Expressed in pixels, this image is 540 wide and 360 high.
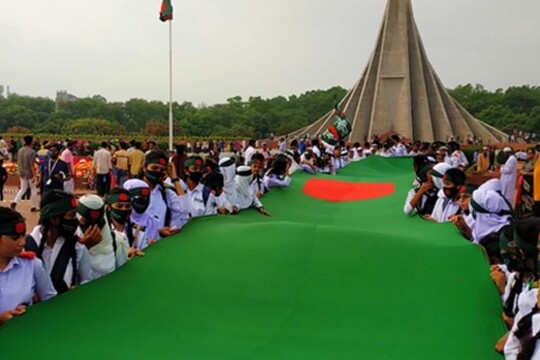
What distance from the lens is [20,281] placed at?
3.11 m

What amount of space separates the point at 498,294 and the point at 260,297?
162 centimetres

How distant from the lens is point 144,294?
148 inches

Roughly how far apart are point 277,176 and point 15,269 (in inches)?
281

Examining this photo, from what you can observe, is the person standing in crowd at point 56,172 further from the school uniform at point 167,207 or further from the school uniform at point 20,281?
the school uniform at point 20,281

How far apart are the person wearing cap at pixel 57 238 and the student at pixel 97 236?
0.18 m

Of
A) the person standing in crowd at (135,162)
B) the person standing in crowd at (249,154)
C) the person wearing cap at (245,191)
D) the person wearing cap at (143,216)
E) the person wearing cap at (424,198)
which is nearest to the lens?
the person wearing cap at (143,216)

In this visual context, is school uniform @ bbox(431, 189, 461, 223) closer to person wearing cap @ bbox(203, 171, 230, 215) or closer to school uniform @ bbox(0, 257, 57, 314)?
person wearing cap @ bbox(203, 171, 230, 215)

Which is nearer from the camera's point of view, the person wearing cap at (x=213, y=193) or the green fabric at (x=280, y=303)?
the green fabric at (x=280, y=303)

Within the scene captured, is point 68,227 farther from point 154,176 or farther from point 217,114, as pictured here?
point 217,114

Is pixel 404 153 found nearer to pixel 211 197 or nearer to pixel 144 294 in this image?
pixel 211 197

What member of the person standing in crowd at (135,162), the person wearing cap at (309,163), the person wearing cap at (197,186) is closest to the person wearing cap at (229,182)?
the person wearing cap at (197,186)

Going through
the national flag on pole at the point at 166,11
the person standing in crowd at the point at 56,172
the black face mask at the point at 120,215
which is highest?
the national flag on pole at the point at 166,11

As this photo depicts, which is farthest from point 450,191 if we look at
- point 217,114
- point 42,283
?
point 217,114

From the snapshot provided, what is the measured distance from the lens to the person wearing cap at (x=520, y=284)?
2.73 m
